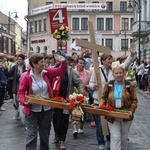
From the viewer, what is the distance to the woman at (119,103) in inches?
268

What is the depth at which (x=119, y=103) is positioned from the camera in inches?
270

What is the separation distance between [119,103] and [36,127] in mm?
1349

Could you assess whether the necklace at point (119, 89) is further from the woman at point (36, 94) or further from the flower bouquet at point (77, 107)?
the woman at point (36, 94)

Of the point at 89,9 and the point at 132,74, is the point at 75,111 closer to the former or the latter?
the point at 132,74

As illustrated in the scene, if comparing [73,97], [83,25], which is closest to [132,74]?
[73,97]

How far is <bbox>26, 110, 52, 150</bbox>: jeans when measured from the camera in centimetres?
663

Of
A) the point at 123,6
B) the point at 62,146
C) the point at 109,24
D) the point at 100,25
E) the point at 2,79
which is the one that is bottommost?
the point at 62,146

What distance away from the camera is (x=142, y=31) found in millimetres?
42688

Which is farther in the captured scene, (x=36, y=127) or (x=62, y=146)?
(x=62, y=146)

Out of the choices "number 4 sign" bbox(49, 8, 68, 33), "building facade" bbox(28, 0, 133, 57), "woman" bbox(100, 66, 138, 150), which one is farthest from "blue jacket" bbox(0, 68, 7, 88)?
"building facade" bbox(28, 0, 133, 57)

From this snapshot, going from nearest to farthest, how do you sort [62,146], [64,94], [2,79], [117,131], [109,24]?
[117,131], [62,146], [64,94], [2,79], [109,24]

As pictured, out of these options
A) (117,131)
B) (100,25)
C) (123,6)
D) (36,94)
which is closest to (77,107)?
(36,94)

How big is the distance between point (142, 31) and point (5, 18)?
6899cm

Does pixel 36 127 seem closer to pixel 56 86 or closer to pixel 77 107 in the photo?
pixel 77 107
